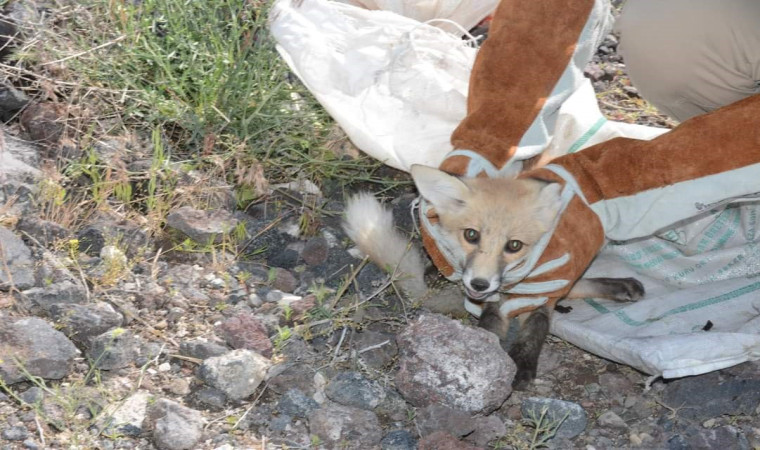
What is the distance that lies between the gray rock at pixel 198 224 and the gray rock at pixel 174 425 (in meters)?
0.74

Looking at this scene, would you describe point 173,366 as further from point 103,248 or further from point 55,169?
point 55,169

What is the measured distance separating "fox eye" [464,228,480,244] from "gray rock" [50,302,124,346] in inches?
36.4

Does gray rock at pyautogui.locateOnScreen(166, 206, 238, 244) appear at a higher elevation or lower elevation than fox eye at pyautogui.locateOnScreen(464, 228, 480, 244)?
lower

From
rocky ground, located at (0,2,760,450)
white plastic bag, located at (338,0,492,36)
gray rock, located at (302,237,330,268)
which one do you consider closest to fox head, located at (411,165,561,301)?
rocky ground, located at (0,2,760,450)

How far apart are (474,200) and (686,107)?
43.2 inches

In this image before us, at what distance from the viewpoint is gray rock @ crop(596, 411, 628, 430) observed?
2.55 metres

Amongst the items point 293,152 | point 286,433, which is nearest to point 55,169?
point 293,152

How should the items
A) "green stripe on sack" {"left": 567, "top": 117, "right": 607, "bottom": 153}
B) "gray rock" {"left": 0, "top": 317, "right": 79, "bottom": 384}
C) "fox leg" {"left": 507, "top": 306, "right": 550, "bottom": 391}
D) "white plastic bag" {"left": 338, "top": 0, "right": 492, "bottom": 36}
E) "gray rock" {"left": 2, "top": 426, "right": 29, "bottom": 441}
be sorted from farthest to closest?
"white plastic bag" {"left": 338, "top": 0, "right": 492, "bottom": 36} → "green stripe on sack" {"left": 567, "top": 117, "right": 607, "bottom": 153} → "fox leg" {"left": 507, "top": 306, "right": 550, "bottom": 391} → "gray rock" {"left": 0, "top": 317, "right": 79, "bottom": 384} → "gray rock" {"left": 2, "top": 426, "right": 29, "bottom": 441}

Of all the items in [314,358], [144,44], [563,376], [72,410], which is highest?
[144,44]

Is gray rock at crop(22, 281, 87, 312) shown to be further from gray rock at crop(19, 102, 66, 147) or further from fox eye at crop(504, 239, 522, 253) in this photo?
fox eye at crop(504, 239, 522, 253)

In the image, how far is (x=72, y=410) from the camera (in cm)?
222

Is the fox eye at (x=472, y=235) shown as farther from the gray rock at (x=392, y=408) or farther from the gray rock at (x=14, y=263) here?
the gray rock at (x=14, y=263)

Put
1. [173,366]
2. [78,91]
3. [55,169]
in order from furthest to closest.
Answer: [78,91] → [55,169] → [173,366]

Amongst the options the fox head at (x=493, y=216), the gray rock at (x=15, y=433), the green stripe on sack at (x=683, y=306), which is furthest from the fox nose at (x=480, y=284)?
the gray rock at (x=15, y=433)
